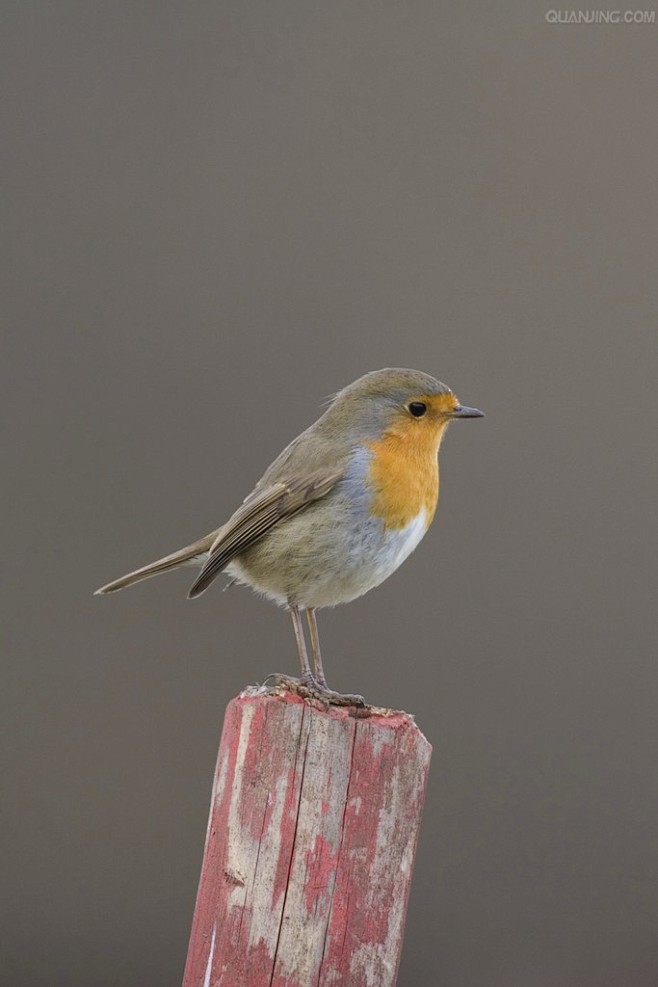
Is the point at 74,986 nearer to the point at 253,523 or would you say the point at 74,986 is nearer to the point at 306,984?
the point at 253,523

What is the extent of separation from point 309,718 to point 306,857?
232 mm

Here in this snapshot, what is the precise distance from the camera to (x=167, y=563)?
3.27m

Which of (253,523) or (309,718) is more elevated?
(253,523)

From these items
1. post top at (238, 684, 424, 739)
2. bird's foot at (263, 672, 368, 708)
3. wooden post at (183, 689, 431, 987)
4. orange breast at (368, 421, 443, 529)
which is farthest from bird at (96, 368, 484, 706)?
wooden post at (183, 689, 431, 987)

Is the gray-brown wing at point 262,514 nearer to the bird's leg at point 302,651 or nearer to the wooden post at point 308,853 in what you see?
the bird's leg at point 302,651

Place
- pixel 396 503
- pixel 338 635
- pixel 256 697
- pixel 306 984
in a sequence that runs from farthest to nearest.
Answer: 1. pixel 338 635
2. pixel 396 503
3. pixel 256 697
4. pixel 306 984

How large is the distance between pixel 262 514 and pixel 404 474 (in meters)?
0.35

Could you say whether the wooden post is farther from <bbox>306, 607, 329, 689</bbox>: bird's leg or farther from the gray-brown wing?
the gray-brown wing

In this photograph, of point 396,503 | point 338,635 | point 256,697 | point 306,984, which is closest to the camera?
point 306,984

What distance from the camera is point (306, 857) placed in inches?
83.9

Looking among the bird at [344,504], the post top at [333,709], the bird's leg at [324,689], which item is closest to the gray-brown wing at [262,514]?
the bird at [344,504]

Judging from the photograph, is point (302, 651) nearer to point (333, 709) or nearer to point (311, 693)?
point (311, 693)

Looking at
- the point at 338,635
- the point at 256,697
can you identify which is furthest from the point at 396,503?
the point at 338,635

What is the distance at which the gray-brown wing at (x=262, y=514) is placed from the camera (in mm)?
2980
